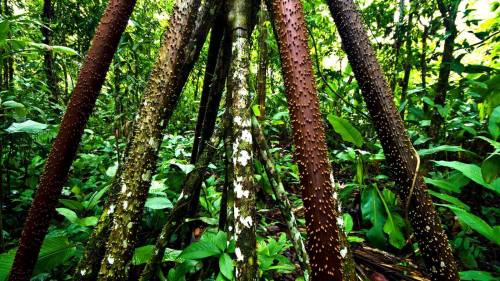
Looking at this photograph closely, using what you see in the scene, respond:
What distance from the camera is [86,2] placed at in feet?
14.3

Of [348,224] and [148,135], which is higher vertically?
[148,135]

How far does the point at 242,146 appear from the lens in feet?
5.05

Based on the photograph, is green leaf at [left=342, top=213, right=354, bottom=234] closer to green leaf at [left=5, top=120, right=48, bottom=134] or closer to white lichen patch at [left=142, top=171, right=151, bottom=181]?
white lichen patch at [left=142, top=171, right=151, bottom=181]

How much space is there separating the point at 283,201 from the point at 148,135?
32.5 inches

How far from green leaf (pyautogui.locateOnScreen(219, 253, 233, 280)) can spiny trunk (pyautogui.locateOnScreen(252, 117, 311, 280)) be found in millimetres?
355

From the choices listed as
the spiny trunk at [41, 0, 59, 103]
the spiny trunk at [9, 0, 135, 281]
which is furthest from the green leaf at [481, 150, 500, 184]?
the spiny trunk at [41, 0, 59, 103]

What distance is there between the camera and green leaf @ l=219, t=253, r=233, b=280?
1.45m

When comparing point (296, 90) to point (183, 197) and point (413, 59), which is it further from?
point (413, 59)

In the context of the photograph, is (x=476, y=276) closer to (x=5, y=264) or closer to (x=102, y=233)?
(x=102, y=233)

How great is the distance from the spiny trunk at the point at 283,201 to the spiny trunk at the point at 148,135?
0.55 metres

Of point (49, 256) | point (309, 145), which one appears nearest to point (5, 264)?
point (49, 256)

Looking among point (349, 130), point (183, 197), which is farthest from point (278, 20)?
point (349, 130)

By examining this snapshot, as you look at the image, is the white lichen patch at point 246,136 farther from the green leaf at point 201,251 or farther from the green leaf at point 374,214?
the green leaf at point 374,214

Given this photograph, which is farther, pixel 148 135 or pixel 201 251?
pixel 201 251
